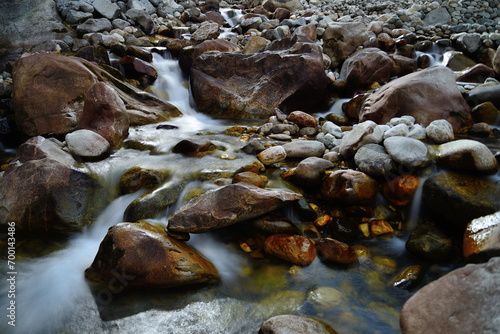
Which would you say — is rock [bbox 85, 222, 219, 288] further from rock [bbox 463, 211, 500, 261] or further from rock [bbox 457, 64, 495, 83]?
rock [bbox 457, 64, 495, 83]

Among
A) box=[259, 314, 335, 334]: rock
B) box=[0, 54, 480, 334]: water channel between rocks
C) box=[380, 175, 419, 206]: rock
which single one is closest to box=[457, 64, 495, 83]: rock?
box=[380, 175, 419, 206]: rock

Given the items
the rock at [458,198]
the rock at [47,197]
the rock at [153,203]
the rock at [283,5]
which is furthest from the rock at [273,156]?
the rock at [283,5]

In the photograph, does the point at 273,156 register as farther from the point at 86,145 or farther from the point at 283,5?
the point at 283,5

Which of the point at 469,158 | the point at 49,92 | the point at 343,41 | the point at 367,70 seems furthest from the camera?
the point at 343,41

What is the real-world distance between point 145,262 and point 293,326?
1.28 m

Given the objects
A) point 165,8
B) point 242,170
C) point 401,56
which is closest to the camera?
point 242,170

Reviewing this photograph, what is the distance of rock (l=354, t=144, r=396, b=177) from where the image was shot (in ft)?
11.3

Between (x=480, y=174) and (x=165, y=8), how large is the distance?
13.8m

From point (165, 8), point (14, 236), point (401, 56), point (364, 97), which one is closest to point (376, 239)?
point (14, 236)

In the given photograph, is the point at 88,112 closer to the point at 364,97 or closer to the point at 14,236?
the point at 14,236

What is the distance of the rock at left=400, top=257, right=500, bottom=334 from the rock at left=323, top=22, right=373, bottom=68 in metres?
8.42

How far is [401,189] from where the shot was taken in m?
3.29

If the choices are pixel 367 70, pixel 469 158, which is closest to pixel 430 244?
pixel 469 158

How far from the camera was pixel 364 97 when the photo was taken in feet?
20.9
